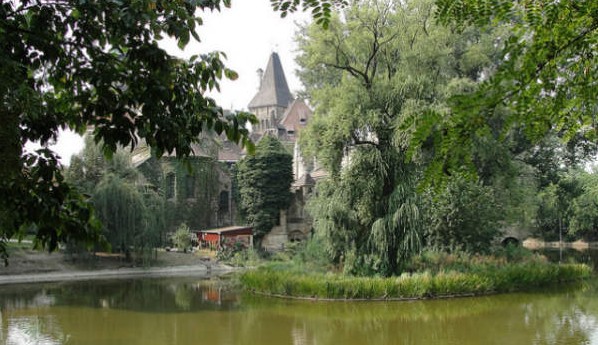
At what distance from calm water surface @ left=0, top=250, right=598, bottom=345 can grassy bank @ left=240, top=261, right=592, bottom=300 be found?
0.50m

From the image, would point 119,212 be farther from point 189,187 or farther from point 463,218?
point 463,218

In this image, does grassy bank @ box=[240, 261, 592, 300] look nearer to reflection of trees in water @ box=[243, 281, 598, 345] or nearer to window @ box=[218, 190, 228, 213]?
reflection of trees in water @ box=[243, 281, 598, 345]

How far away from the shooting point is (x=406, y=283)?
19203 millimetres

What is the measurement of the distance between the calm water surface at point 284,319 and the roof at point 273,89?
49.1 meters

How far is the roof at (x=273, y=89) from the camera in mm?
69875

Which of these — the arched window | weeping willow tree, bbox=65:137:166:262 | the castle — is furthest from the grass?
the arched window

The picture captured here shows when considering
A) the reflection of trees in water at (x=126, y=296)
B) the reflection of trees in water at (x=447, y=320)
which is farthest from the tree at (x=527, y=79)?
the reflection of trees in water at (x=126, y=296)

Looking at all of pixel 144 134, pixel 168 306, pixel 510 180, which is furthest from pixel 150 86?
pixel 510 180

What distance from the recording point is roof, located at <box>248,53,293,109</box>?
229 feet

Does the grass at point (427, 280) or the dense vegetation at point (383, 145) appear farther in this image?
the dense vegetation at point (383, 145)

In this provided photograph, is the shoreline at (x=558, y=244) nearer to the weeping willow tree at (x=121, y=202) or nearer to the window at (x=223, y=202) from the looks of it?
the window at (x=223, y=202)

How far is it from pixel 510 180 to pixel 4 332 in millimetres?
19602

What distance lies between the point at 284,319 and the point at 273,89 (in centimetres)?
5571

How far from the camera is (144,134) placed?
397 cm
